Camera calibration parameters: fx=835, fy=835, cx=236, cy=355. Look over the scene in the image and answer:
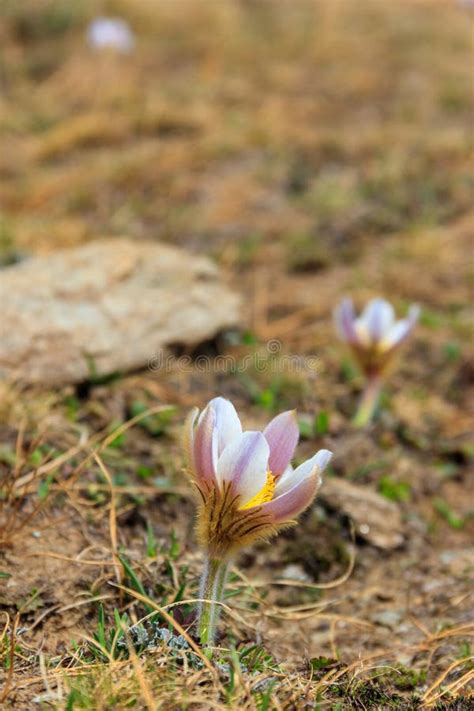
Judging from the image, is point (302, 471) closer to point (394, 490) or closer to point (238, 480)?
point (238, 480)

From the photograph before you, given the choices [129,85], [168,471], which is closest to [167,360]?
[168,471]

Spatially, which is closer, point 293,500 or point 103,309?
point 293,500

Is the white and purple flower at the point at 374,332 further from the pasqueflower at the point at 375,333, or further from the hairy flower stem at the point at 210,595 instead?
the hairy flower stem at the point at 210,595

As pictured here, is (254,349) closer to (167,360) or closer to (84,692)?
(167,360)

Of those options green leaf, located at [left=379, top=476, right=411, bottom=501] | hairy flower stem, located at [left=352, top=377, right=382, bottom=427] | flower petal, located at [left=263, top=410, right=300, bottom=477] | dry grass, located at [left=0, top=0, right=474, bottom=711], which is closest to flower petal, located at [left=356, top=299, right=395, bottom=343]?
hairy flower stem, located at [left=352, top=377, right=382, bottom=427]

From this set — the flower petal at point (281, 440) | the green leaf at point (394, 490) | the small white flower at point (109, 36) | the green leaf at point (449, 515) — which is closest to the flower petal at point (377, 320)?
the green leaf at point (394, 490)

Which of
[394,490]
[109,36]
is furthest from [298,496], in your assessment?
[109,36]
